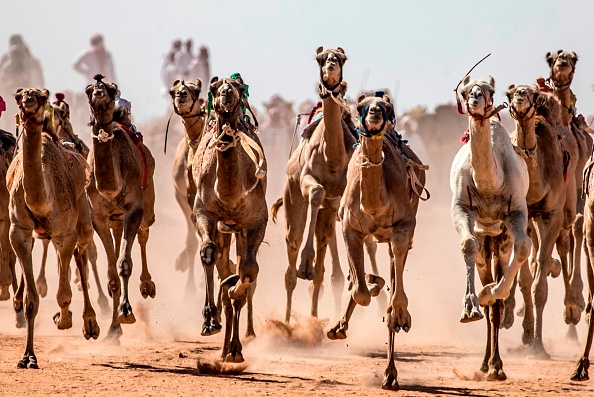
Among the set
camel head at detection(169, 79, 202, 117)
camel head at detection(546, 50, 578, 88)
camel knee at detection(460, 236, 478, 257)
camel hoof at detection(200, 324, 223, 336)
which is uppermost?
camel head at detection(546, 50, 578, 88)

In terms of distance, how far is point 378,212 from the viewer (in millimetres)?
11328

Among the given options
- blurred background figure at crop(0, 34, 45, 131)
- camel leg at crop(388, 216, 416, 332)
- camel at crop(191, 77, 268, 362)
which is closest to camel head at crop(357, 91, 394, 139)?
camel leg at crop(388, 216, 416, 332)

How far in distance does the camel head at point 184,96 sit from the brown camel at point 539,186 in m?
3.06

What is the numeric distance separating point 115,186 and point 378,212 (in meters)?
3.33

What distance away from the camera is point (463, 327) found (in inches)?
633

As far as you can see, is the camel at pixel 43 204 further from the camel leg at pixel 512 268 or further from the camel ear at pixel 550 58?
the camel ear at pixel 550 58

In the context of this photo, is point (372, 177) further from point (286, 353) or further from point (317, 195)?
point (286, 353)

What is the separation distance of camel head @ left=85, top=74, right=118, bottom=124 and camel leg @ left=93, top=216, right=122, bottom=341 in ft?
4.04

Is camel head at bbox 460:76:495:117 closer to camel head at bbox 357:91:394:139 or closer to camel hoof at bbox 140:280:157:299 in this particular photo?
camel head at bbox 357:91:394:139

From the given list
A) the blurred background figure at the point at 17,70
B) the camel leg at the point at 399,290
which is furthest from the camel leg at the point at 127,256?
the blurred background figure at the point at 17,70

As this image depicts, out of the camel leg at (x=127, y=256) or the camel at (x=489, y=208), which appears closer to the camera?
the camel at (x=489, y=208)

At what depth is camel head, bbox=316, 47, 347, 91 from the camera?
1284 cm

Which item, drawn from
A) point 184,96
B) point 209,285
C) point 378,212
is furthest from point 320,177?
point 378,212

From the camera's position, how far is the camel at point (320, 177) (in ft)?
43.3
